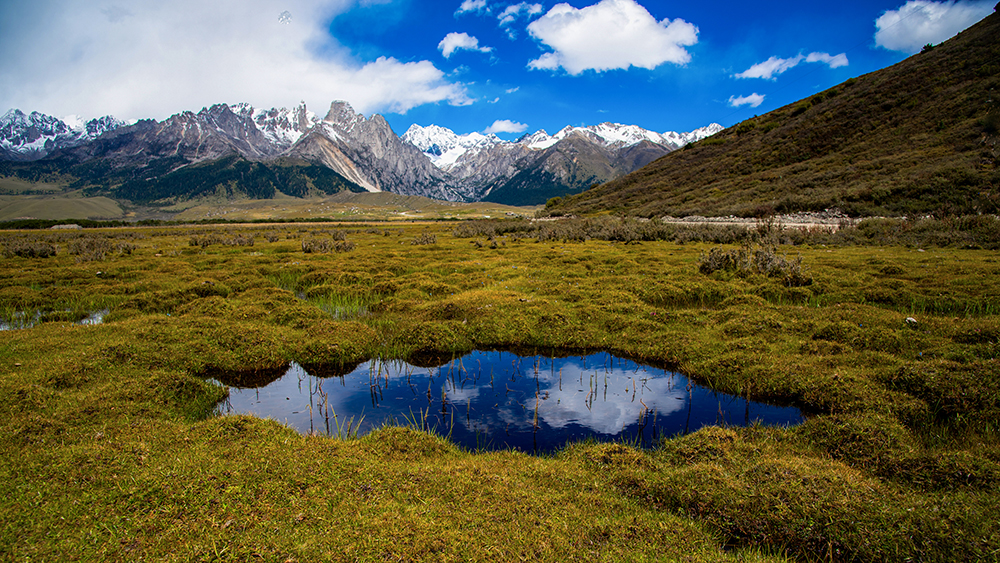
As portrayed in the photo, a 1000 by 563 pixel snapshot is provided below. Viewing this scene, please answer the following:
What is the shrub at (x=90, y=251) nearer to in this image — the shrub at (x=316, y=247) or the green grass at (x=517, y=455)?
the shrub at (x=316, y=247)

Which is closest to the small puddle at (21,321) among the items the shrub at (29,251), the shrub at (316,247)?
the shrub at (316,247)

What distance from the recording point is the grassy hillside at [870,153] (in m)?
41.5

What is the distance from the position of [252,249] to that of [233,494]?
43.1m

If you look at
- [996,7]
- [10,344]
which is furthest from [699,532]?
[996,7]

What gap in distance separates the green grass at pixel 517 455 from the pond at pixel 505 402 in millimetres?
604

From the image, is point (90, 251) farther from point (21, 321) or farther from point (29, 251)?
point (21, 321)

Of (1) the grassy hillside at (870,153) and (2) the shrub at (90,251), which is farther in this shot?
(1) the grassy hillside at (870,153)

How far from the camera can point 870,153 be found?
59500 millimetres

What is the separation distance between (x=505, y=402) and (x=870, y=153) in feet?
248

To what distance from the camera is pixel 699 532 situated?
5680 mm

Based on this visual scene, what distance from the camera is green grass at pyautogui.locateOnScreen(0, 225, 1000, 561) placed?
538 cm

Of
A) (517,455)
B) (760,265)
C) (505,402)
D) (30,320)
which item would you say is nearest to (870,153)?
(760,265)

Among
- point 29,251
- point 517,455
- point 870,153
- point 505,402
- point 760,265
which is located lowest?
point 505,402

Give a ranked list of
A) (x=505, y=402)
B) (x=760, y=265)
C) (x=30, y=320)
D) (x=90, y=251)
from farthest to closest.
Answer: (x=90, y=251)
(x=760, y=265)
(x=30, y=320)
(x=505, y=402)
